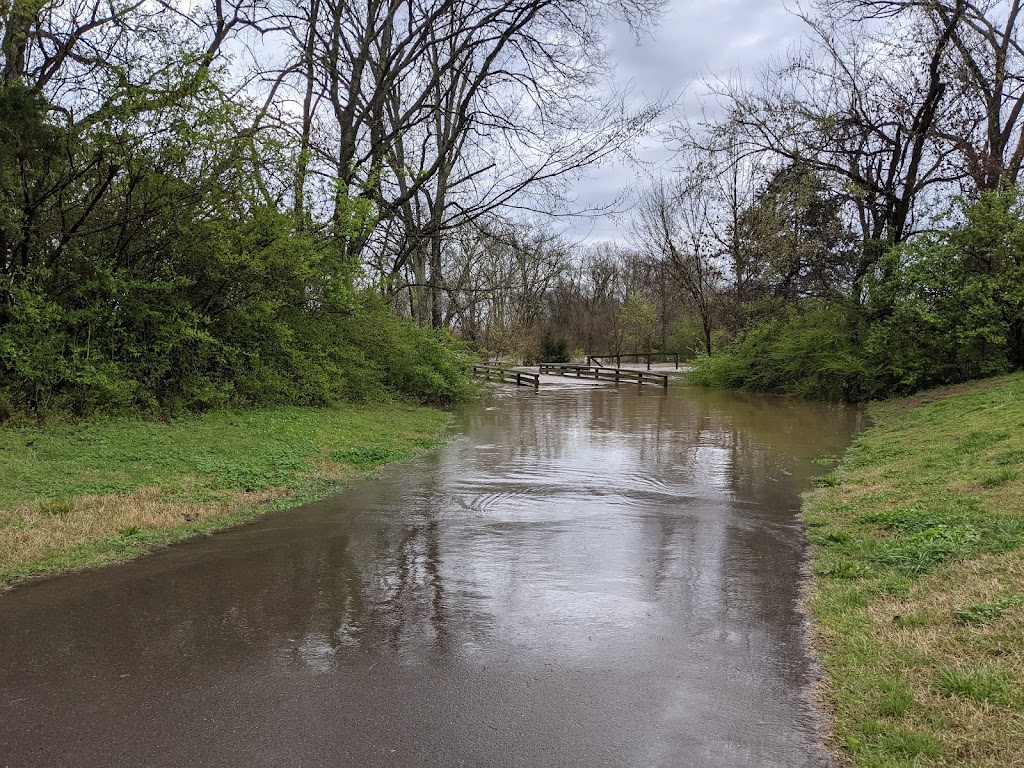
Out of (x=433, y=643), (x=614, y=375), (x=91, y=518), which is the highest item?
(x=614, y=375)

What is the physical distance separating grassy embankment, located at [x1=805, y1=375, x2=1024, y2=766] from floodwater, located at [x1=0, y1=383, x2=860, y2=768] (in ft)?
0.85

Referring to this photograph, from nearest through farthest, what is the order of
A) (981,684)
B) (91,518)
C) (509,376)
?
(981,684) < (91,518) < (509,376)

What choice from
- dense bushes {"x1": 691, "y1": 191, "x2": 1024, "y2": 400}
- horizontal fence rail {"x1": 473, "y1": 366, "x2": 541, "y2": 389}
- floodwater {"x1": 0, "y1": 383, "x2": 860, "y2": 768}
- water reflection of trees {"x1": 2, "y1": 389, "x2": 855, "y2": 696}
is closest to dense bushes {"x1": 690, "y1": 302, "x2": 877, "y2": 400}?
dense bushes {"x1": 691, "y1": 191, "x2": 1024, "y2": 400}

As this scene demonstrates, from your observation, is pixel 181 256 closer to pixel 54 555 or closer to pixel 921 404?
pixel 54 555

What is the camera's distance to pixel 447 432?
48.7 ft

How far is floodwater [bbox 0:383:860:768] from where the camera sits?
3121 millimetres

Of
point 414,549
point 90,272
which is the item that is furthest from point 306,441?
point 414,549

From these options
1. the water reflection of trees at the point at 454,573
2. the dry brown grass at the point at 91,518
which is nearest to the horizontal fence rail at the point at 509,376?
the water reflection of trees at the point at 454,573

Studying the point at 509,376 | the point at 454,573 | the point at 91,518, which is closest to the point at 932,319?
the point at 454,573

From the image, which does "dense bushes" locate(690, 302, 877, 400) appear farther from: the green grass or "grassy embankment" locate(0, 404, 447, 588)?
the green grass

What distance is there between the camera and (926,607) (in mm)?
4242

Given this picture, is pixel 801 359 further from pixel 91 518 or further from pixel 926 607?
pixel 91 518

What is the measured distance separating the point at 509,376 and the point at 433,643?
2777cm

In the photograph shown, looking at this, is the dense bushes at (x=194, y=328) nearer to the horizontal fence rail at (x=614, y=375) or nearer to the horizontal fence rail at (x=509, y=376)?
the horizontal fence rail at (x=509, y=376)
